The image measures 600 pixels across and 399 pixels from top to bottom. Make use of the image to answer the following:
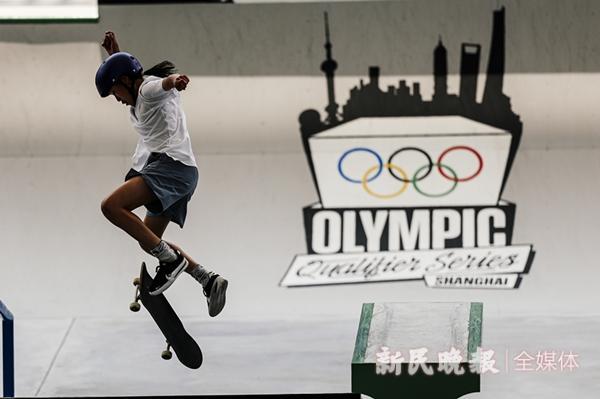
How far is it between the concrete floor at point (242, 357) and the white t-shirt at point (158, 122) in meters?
1.81

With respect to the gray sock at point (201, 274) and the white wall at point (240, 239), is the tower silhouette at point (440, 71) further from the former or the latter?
the gray sock at point (201, 274)

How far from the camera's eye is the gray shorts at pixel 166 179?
10.3 metres

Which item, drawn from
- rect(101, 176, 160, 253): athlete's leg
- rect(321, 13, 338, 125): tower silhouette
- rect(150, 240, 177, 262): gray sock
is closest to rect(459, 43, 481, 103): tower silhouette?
rect(321, 13, 338, 125): tower silhouette

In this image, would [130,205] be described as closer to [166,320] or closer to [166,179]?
[166,179]

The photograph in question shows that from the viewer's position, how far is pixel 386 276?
45.6ft

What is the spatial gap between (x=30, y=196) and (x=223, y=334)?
255 centimetres

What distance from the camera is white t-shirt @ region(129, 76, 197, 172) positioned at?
10.2 metres

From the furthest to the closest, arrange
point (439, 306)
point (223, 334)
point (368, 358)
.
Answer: point (223, 334) < point (439, 306) < point (368, 358)

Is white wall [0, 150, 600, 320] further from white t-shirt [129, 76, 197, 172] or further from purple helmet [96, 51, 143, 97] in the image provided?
purple helmet [96, 51, 143, 97]

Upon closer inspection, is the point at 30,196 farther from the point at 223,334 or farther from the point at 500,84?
the point at 500,84

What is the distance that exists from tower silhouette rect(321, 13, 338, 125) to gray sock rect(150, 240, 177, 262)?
4.31 metres

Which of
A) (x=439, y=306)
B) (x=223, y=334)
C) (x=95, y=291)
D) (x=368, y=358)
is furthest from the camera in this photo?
(x=95, y=291)

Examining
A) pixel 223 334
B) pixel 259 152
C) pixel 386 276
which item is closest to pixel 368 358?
pixel 223 334

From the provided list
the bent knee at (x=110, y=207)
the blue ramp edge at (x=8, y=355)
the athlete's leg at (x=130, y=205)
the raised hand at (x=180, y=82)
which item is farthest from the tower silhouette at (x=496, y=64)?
the blue ramp edge at (x=8, y=355)
